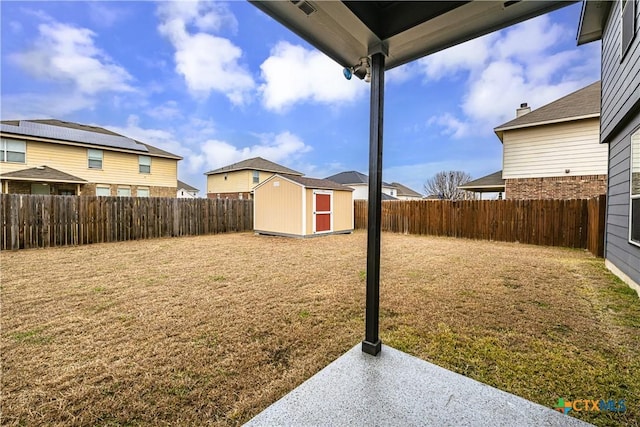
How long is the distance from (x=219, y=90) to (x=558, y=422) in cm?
1706

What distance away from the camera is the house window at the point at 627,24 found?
3.47 meters

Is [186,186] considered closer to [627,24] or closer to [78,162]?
[78,162]

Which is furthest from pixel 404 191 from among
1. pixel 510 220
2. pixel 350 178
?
pixel 510 220

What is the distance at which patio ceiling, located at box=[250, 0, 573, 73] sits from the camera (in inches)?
65.2

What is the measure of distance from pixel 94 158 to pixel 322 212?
12.3 m

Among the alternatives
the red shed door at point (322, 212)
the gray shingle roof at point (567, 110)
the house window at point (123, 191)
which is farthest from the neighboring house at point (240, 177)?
the gray shingle roof at point (567, 110)

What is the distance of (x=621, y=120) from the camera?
4.01 meters

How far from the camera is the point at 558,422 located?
56.8 inches

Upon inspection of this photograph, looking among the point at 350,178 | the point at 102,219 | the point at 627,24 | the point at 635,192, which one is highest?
the point at 350,178

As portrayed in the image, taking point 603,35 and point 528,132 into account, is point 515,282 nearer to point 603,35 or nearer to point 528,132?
point 603,35

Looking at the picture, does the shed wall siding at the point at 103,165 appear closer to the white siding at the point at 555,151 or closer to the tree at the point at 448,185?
the white siding at the point at 555,151

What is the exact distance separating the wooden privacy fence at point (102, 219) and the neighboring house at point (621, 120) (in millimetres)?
11257

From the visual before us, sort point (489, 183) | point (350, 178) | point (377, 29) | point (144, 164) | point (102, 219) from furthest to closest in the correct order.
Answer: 1. point (350, 178)
2. point (144, 164)
3. point (489, 183)
4. point (102, 219)
5. point (377, 29)

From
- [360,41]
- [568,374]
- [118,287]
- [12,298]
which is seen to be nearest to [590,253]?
[568,374]
